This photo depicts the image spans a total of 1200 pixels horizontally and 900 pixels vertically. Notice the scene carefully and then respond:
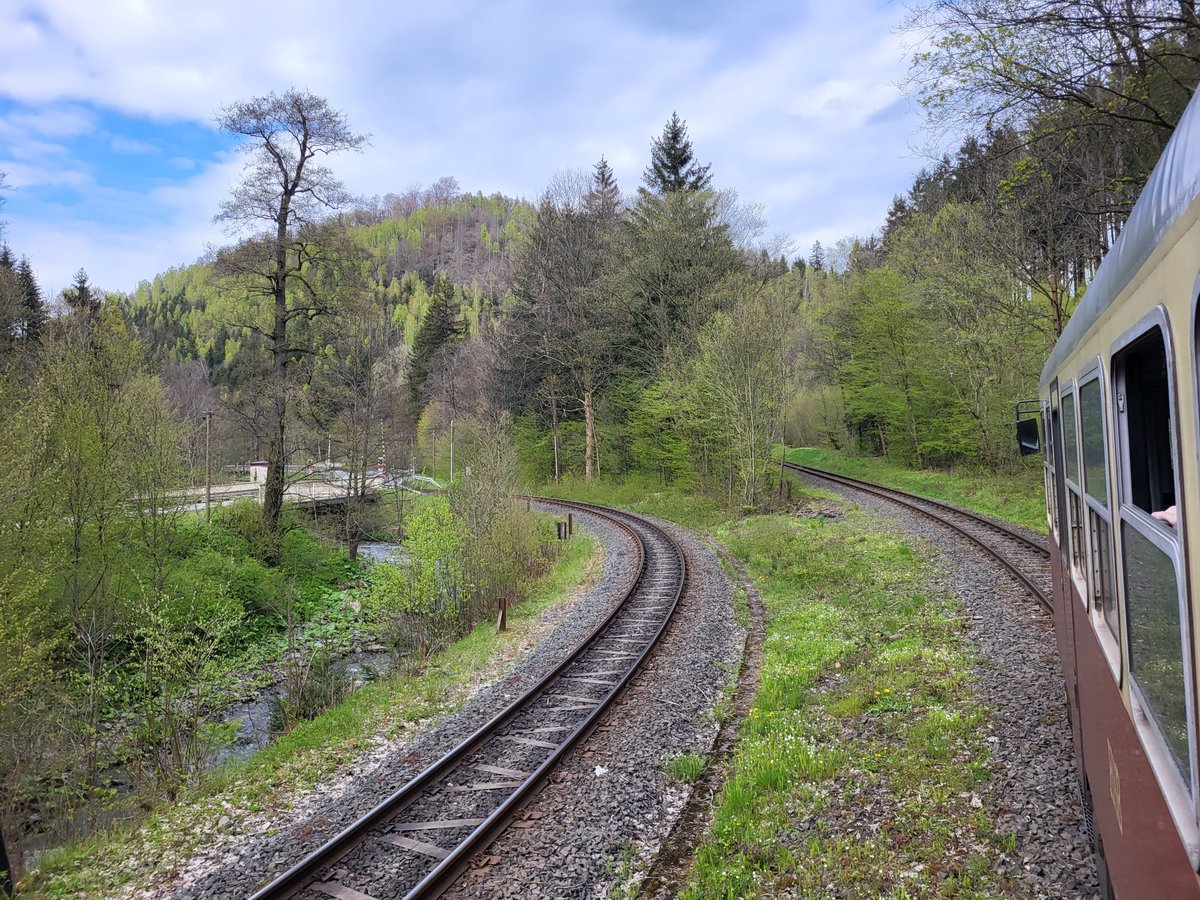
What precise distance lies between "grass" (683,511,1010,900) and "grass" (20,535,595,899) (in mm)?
4247

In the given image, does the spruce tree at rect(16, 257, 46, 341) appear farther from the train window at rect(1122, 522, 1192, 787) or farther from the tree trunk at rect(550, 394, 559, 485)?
the train window at rect(1122, 522, 1192, 787)

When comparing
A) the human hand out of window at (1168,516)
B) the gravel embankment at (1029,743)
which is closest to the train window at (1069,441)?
the human hand out of window at (1168,516)

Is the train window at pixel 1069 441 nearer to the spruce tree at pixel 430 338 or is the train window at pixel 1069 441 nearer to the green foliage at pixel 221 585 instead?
the green foliage at pixel 221 585

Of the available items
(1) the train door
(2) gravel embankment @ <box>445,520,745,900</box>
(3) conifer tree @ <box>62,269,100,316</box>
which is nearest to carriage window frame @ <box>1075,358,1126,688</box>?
(1) the train door

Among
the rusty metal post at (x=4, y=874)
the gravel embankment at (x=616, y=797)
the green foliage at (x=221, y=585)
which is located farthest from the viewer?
the green foliage at (x=221, y=585)

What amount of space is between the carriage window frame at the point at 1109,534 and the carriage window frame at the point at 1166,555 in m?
0.08

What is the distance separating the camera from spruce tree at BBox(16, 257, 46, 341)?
2956 cm

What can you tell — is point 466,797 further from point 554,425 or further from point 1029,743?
point 554,425

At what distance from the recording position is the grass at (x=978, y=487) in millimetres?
18203

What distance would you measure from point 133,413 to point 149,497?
1.77 meters

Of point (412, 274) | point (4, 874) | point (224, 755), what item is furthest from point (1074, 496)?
point (412, 274)

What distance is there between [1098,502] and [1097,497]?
46mm

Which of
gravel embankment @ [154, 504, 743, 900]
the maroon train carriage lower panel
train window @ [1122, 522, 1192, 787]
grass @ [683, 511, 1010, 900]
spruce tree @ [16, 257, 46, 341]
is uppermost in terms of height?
spruce tree @ [16, 257, 46, 341]

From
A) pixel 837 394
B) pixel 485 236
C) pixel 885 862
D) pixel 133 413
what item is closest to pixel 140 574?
pixel 133 413
